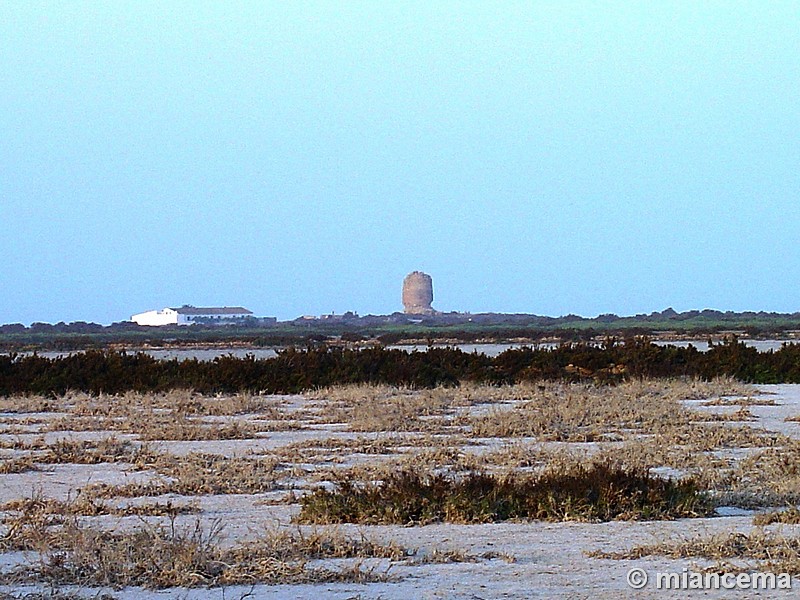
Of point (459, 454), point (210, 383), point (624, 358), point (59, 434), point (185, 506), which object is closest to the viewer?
point (185, 506)

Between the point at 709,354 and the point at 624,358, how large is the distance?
2.48 metres

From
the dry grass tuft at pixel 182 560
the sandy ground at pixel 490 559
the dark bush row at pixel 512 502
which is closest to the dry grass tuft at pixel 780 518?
the sandy ground at pixel 490 559

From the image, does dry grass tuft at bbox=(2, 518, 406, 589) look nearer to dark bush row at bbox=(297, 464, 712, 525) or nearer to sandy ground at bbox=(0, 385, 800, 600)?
sandy ground at bbox=(0, 385, 800, 600)

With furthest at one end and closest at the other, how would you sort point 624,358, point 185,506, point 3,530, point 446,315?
point 446,315 → point 624,358 → point 185,506 → point 3,530

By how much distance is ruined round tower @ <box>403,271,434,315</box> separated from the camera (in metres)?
152

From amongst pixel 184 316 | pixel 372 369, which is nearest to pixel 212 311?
pixel 184 316

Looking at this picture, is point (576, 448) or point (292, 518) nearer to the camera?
point (292, 518)

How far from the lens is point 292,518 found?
9.73 m

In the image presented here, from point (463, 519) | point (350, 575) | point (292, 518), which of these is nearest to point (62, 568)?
point (350, 575)

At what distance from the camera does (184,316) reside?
134 m

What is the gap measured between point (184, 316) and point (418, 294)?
105ft

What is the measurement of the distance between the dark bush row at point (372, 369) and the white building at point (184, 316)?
342ft

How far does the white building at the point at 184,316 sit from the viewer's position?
133500 millimetres

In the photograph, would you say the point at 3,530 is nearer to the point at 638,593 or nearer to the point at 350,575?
the point at 350,575
